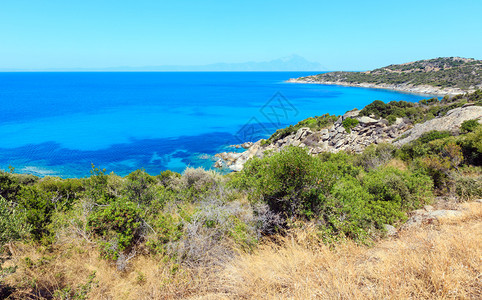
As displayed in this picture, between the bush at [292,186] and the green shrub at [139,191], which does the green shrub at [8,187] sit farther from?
the bush at [292,186]

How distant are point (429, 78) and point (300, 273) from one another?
118 metres

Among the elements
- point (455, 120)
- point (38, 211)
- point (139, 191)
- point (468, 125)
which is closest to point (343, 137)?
point (455, 120)

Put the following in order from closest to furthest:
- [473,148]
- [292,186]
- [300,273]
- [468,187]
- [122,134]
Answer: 1. [300,273]
2. [292,186]
3. [468,187]
4. [473,148]
5. [122,134]

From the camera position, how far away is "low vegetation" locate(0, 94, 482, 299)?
142 inches

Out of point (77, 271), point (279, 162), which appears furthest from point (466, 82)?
point (77, 271)

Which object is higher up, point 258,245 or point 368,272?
point 368,272

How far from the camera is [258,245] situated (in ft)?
18.1

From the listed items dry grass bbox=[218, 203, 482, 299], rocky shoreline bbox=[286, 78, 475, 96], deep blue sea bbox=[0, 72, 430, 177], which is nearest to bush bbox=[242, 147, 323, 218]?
dry grass bbox=[218, 203, 482, 299]

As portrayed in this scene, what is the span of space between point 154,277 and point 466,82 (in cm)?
10744

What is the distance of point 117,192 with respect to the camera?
870 cm

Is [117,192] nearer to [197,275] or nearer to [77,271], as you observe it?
[77,271]

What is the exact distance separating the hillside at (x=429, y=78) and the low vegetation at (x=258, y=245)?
295 ft

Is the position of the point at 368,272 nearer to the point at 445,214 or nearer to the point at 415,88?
the point at 445,214

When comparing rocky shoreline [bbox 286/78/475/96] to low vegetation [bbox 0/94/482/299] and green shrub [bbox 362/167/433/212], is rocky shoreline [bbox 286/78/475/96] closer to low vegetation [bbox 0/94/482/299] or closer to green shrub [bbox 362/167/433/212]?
green shrub [bbox 362/167/433/212]
